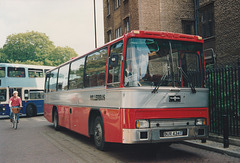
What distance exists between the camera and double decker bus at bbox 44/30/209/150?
644 cm

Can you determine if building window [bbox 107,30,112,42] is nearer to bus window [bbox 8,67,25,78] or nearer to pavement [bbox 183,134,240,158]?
bus window [bbox 8,67,25,78]

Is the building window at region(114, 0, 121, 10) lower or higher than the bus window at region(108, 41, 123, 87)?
higher

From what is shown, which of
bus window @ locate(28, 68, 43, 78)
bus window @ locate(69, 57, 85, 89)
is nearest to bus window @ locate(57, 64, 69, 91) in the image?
bus window @ locate(69, 57, 85, 89)

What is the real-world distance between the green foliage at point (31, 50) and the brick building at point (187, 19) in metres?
34.1

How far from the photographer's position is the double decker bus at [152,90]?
6441 millimetres

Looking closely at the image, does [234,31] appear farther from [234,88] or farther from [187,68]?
[187,68]

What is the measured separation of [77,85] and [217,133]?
5042 millimetres

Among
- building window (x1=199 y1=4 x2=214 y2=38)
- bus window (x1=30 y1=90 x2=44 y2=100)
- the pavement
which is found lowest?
the pavement

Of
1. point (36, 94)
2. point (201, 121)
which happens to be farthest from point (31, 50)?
point (201, 121)

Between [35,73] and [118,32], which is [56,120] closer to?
[35,73]

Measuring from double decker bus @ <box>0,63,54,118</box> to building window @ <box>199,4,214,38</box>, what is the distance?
13898mm

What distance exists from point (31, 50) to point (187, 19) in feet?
145

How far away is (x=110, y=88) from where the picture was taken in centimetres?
733

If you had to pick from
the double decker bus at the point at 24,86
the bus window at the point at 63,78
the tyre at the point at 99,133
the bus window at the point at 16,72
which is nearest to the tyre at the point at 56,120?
the bus window at the point at 63,78
